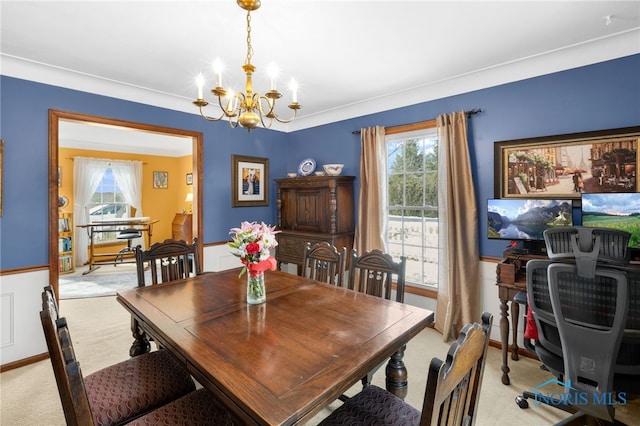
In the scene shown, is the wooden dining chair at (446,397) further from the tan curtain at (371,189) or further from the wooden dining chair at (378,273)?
the tan curtain at (371,189)

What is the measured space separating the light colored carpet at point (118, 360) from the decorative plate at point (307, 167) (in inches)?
104

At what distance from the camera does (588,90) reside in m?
2.53

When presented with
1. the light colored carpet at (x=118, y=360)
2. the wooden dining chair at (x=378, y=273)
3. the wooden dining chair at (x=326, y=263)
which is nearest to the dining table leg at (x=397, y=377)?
the wooden dining chair at (x=378, y=273)

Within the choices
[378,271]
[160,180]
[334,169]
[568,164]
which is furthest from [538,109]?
[160,180]

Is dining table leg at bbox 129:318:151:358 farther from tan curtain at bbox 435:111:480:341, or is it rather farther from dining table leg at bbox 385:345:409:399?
tan curtain at bbox 435:111:480:341

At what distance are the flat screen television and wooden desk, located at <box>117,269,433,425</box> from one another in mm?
1627

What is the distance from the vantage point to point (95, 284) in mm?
5254

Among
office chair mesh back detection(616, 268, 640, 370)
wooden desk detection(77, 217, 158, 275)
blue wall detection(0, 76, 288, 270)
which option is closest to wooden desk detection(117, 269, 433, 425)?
office chair mesh back detection(616, 268, 640, 370)

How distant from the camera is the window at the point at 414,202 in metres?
3.59

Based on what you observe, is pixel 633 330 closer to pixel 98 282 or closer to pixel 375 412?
pixel 375 412

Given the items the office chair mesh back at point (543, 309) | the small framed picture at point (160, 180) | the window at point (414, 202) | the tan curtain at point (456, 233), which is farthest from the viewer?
the small framed picture at point (160, 180)

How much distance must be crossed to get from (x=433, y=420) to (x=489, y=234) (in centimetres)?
238

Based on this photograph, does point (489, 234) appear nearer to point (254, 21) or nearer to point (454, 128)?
point (454, 128)

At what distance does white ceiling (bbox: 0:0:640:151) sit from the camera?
2.03 metres
